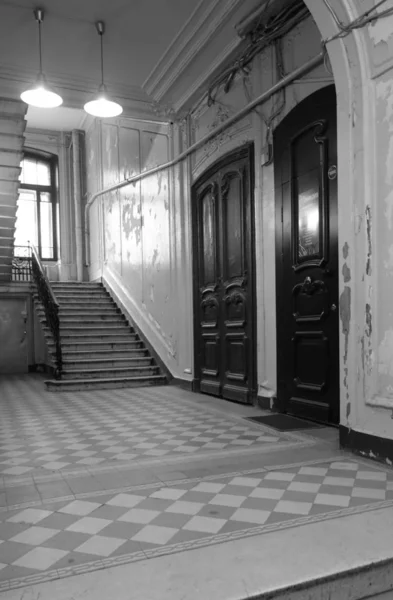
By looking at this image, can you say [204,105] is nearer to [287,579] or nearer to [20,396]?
[20,396]

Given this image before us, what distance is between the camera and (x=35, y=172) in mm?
14344

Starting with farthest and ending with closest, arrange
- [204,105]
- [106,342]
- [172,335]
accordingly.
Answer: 1. [106,342]
2. [172,335]
3. [204,105]

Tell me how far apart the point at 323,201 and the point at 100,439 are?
9.43ft

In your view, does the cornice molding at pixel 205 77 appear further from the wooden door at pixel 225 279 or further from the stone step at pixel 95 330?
the stone step at pixel 95 330

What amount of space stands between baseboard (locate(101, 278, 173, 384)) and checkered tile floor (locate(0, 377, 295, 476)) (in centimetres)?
151

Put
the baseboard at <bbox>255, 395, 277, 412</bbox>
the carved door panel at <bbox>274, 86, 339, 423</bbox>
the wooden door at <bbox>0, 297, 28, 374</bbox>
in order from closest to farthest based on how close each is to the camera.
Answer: the carved door panel at <bbox>274, 86, 339, 423</bbox>
the baseboard at <bbox>255, 395, 277, 412</bbox>
the wooden door at <bbox>0, 297, 28, 374</bbox>

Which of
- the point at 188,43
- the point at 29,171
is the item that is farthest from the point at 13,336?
the point at 188,43

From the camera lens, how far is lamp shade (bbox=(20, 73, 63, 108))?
5.19 m

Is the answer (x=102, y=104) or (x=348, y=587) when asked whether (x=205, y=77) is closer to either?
(x=102, y=104)

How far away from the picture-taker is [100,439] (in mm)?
4223

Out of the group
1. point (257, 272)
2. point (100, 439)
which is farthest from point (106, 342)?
point (100, 439)

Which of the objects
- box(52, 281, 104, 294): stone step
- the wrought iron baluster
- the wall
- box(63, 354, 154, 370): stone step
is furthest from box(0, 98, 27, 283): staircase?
the wall

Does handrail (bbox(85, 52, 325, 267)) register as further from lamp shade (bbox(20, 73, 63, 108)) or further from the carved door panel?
lamp shade (bbox(20, 73, 63, 108))

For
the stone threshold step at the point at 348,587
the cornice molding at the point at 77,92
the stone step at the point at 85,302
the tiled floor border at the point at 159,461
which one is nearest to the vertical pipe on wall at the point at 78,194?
the stone step at the point at 85,302
